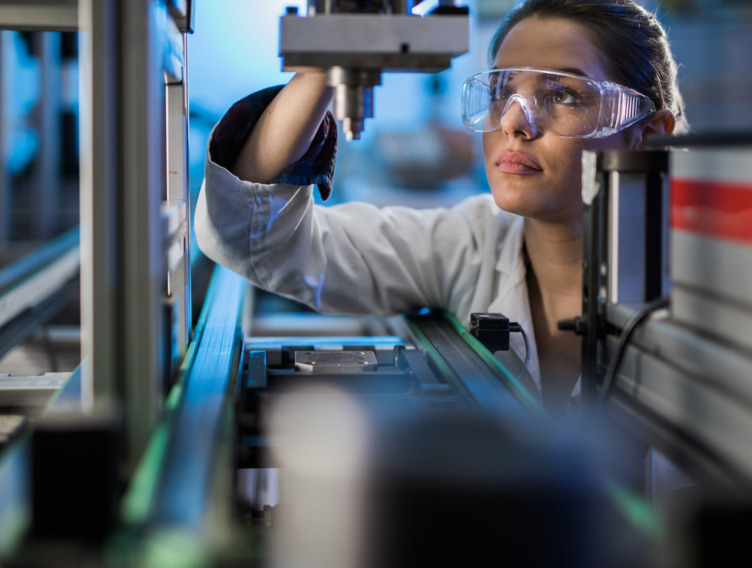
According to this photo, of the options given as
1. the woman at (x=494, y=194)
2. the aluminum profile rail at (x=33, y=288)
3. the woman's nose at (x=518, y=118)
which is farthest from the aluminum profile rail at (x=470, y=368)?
the aluminum profile rail at (x=33, y=288)

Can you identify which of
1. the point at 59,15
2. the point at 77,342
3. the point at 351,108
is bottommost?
the point at 77,342

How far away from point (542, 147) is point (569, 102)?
90mm

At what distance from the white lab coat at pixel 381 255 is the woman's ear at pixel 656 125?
11.5 inches

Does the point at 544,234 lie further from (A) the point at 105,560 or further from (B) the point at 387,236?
(A) the point at 105,560

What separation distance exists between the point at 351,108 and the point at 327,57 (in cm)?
8

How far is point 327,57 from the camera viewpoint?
757 millimetres

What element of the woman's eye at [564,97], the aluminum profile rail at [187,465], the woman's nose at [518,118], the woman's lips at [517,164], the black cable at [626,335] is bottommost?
the aluminum profile rail at [187,465]

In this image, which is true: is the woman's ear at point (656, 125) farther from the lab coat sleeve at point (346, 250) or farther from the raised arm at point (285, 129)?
the raised arm at point (285, 129)

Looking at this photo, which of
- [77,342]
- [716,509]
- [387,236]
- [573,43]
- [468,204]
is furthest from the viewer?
[77,342]

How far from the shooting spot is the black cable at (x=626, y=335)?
767 millimetres

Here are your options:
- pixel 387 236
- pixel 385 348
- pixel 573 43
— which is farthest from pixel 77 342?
pixel 573 43

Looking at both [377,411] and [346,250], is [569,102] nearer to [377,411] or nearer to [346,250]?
[346,250]

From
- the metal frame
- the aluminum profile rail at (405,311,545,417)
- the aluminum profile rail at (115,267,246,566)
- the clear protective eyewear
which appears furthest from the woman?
the aluminum profile rail at (115,267,246,566)

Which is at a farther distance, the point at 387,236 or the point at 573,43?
the point at 387,236
